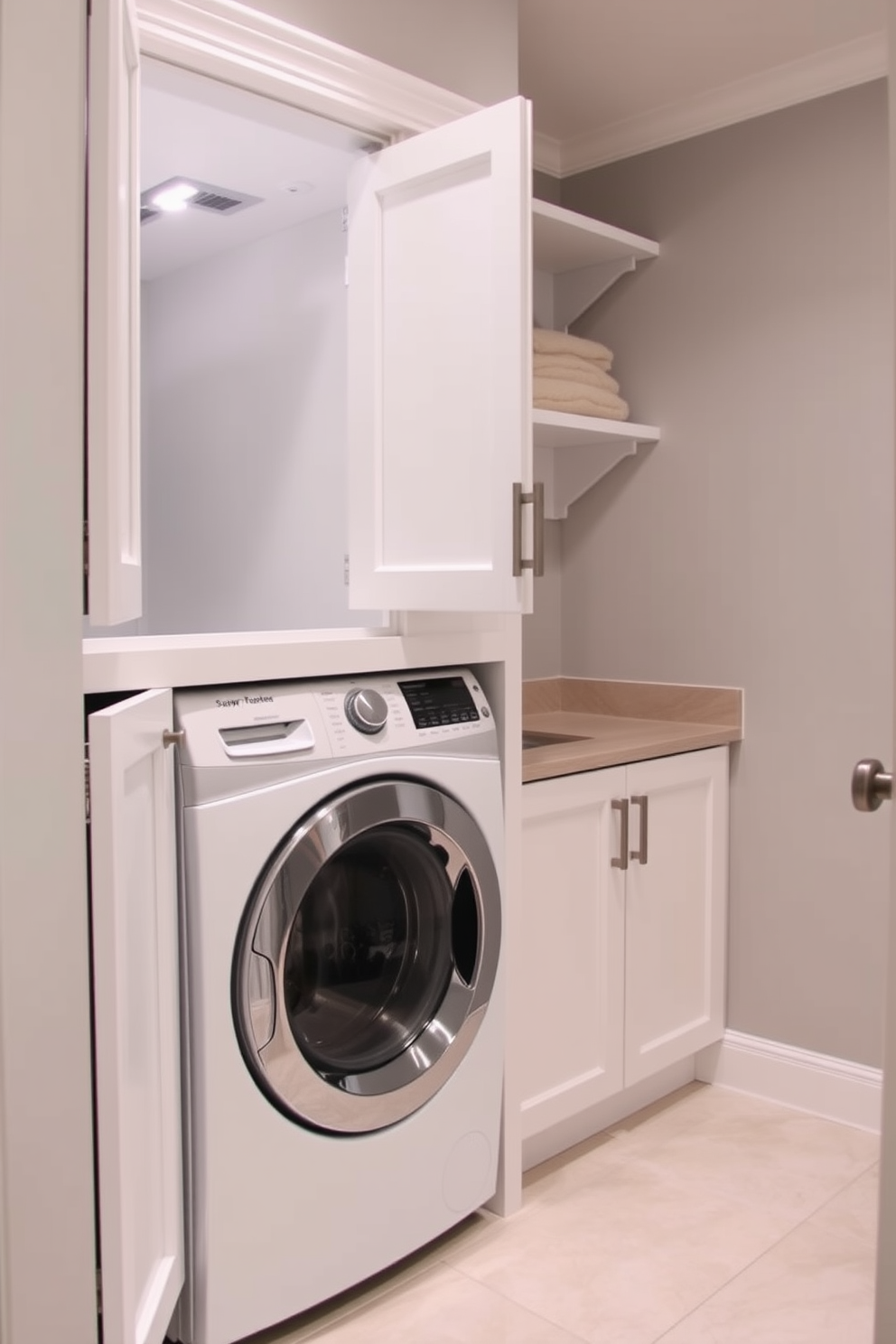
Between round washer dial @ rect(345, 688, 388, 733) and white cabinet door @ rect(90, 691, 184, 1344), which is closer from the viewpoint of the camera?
white cabinet door @ rect(90, 691, 184, 1344)

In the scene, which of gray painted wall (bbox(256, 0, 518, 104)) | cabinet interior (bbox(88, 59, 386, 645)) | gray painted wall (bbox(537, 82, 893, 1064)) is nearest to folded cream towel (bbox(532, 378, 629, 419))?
gray painted wall (bbox(537, 82, 893, 1064))

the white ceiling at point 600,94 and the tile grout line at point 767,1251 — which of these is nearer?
the tile grout line at point 767,1251

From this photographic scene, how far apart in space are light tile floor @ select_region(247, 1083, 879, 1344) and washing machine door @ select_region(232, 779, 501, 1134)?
1.11 feet

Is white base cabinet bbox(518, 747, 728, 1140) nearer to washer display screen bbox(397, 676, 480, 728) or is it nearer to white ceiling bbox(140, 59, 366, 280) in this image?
washer display screen bbox(397, 676, 480, 728)

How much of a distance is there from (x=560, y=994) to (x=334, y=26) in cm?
188

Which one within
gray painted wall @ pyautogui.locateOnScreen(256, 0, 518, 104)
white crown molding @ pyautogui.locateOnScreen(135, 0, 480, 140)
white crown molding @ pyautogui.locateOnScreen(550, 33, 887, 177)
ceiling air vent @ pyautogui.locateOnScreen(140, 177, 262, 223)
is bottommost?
white crown molding @ pyautogui.locateOnScreen(135, 0, 480, 140)

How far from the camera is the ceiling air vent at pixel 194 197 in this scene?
2.46m

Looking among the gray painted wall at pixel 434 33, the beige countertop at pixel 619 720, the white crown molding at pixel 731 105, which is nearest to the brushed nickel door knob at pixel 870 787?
the beige countertop at pixel 619 720

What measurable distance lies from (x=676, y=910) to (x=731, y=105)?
1.97 m

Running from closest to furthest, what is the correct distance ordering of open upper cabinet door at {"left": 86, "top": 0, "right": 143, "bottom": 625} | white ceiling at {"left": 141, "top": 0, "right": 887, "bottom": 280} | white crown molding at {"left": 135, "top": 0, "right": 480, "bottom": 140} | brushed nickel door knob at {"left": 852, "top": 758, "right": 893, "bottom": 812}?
brushed nickel door knob at {"left": 852, "top": 758, "right": 893, "bottom": 812} → open upper cabinet door at {"left": 86, "top": 0, "right": 143, "bottom": 625} → white crown molding at {"left": 135, "top": 0, "right": 480, "bottom": 140} → white ceiling at {"left": 141, "top": 0, "right": 887, "bottom": 280}

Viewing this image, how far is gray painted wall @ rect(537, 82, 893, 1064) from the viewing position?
2.67 meters

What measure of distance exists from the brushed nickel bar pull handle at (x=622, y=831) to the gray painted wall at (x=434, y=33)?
145cm

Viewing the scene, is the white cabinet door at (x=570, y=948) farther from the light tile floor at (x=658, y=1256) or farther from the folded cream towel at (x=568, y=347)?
the folded cream towel at (x=568, y=347)

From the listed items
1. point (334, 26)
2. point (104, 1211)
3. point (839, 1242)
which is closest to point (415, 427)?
point (334, 26)
